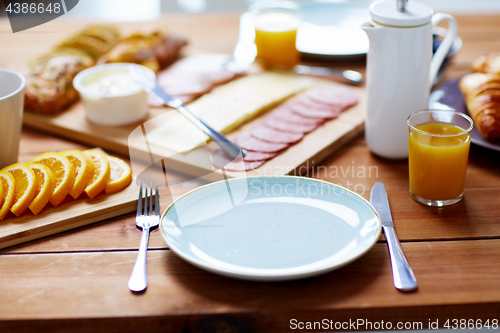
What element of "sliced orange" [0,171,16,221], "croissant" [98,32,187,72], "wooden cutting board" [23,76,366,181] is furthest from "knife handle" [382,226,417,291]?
"croissant" [98,32,187,72]

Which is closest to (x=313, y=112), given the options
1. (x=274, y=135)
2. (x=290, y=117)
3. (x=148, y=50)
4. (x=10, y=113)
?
(x=290, y=117)

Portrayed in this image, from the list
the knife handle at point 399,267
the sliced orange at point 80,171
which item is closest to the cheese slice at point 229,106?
the sliced orange at point 80,171

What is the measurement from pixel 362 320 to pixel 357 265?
11 centimetres

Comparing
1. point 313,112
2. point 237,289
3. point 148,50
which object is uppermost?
point 148,50

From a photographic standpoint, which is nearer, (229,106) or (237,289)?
(237,289)

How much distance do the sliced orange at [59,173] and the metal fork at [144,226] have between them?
164 millimetres

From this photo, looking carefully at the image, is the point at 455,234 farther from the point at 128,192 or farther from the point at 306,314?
the point at 128,192

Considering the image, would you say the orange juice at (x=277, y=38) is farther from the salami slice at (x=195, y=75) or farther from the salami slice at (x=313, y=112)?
the salami slice at (x=313, y=112)

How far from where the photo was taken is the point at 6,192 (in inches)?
42.8

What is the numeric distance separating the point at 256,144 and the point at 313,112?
26 cm

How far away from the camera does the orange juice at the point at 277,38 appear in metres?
1.83

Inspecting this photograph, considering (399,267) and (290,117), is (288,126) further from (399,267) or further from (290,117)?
(399,267)

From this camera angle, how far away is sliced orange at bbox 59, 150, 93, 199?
1.12 meters

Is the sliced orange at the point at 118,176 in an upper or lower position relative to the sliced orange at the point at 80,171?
lower
